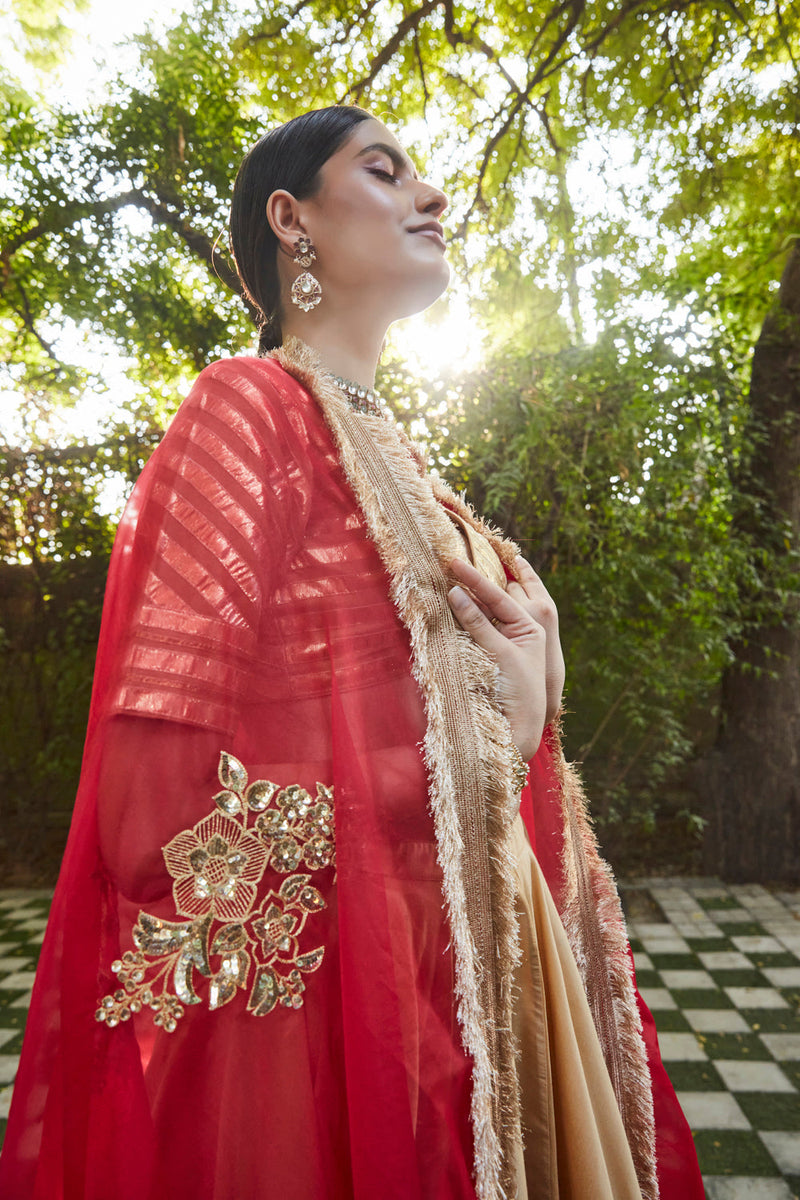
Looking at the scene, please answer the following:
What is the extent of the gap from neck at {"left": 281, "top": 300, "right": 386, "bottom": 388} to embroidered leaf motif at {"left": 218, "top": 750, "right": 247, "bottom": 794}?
1.91ft

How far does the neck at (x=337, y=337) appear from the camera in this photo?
3.36 ft

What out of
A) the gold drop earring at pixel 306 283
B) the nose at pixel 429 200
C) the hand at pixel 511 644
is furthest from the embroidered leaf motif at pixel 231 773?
the nose at pixel 429 200

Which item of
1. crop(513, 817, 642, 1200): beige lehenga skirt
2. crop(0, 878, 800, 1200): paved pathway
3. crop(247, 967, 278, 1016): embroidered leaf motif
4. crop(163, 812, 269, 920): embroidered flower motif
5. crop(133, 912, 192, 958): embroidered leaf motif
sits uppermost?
crop(163, 812, 269, 920): embroidered flower motif

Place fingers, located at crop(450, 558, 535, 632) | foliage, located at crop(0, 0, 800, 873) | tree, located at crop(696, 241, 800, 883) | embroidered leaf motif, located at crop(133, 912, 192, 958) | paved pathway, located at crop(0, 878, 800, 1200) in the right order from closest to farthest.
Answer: embroidered leaf motif, located at crop(133, 912, 192, 958)
fingers, located at crop(450, 558, 535, 632)
paved pathway, located at crop(0, 878, 800, 1200)
foliage, located at crop(0, 0, 800, 873)
tree, located at crop(696, 241, 800, 883)

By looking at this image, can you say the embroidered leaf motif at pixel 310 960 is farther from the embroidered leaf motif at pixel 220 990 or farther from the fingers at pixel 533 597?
the fingers at pixel 533 597

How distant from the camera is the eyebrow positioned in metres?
1.01

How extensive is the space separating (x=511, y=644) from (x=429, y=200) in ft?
2.13

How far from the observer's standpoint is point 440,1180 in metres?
0.66

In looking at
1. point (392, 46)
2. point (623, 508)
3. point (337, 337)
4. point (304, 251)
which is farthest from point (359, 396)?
point (392, 46)

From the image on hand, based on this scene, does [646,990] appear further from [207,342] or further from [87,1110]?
[207,342]

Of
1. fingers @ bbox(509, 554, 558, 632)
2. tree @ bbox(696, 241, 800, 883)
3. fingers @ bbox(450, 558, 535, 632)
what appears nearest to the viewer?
fingers @ bbox(450, 558, 535, 632)

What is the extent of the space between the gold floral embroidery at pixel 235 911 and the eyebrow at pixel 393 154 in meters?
0.87

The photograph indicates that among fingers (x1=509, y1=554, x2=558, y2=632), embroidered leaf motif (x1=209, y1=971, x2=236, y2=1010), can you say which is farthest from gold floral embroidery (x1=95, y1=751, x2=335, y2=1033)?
fingers (x1=509, y1=554, x2=558, y2=632)

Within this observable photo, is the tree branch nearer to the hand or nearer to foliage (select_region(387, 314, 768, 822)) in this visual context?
foliage (select_region(387, 314, 768, 822))
